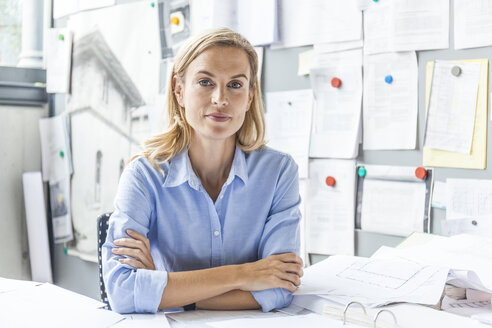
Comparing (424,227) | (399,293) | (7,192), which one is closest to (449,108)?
(424,227)

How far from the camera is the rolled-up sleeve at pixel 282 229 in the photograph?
967mm

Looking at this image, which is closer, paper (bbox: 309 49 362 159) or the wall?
the wall

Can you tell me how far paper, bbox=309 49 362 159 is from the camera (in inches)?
58.8

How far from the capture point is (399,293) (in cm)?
97

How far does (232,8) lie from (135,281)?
1116 mm

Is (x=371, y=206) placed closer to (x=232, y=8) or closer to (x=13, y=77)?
(x=232, y=8)

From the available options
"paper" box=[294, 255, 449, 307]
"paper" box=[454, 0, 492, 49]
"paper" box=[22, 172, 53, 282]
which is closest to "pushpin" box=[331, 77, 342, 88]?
"paper" box=[454, 0, 492, 49]

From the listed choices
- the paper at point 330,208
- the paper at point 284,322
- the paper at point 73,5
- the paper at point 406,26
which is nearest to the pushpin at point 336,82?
the paper at point 406,26

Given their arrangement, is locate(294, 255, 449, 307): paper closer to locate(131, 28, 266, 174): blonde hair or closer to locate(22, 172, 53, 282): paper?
locate(131, 28, 266, 174): blonde hair

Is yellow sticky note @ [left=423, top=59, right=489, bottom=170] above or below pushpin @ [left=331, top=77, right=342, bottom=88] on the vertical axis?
below

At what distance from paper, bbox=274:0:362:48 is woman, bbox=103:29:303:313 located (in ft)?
1.43

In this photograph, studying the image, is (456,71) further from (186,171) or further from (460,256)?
(186,171)

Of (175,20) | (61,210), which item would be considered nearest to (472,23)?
(175,20)

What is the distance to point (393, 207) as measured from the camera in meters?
1.44
